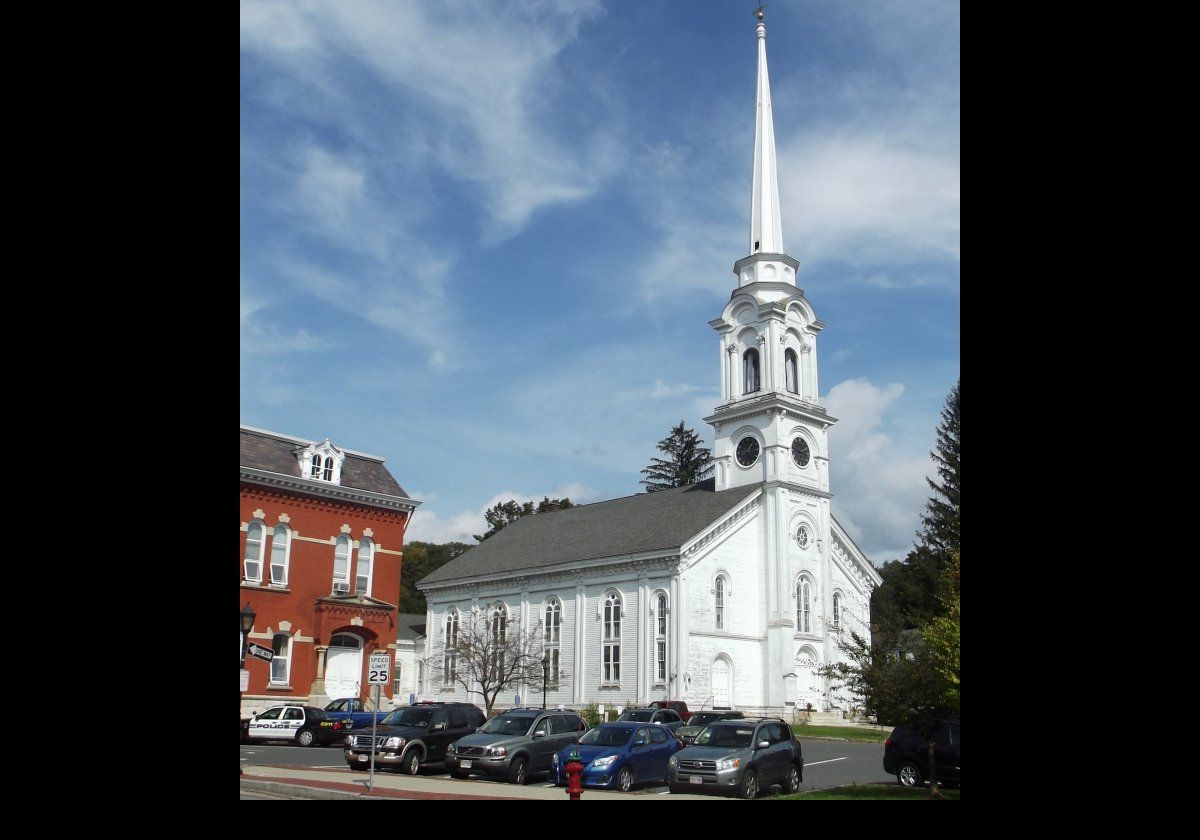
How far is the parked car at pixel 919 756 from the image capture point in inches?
857

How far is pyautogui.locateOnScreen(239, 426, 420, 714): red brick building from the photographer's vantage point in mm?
43719

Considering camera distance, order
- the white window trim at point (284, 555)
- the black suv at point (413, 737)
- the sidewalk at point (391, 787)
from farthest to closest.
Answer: the white window trim at point (284, 555) < the black suv at point (413, 737) < the sidewalk at point (391, 787)

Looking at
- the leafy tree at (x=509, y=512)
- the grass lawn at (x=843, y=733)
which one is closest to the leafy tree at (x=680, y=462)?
the leafy tree at (x=509, y=512)

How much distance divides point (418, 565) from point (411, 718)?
70373 mm

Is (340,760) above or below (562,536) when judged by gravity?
below

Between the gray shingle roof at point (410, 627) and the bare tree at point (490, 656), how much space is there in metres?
9.09

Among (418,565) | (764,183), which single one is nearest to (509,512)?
(418,565)

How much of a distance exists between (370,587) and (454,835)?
3863cm

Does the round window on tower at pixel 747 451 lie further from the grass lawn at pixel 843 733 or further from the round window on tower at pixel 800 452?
the grass lawn at pixel 843 733
